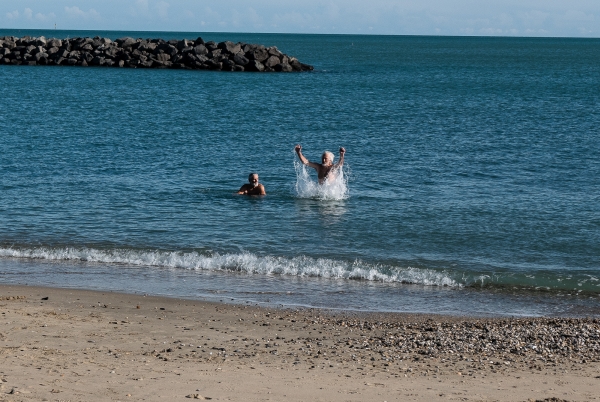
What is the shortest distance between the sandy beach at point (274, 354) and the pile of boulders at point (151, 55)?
6699 centimetres

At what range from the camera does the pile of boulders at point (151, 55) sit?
258 ft

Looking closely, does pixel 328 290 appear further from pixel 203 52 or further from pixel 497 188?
pixel 203 52

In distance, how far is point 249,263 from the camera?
15742mm

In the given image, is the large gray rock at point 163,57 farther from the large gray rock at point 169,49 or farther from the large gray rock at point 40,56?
the large gray rock at point 40,56

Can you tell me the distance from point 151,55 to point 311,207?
6436 centimetres

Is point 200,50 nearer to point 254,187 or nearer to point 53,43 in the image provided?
point 53,43

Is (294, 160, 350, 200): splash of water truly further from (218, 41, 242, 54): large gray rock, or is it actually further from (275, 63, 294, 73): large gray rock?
(218, 41, 242, 54): large gray rock

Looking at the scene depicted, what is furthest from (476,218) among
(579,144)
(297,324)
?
(579,144)

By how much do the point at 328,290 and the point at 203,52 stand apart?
69.5m

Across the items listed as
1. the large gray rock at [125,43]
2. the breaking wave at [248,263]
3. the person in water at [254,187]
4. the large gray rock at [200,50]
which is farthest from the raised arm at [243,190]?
the large gray rock at [125,43]

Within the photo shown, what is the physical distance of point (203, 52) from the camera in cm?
8106

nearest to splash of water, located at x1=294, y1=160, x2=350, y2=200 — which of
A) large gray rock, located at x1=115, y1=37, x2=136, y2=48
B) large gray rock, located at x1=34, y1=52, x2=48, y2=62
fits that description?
large gray rock, located at x1=115, y1=37, x2=136, y2=48

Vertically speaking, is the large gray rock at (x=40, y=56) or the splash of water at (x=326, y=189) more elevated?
the large gray rock at (x=40, y=56)

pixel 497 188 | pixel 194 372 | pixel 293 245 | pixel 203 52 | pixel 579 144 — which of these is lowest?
pixel 194 372
